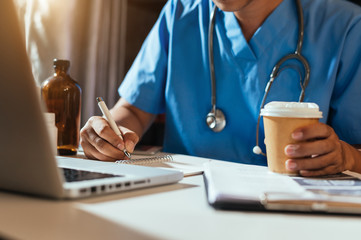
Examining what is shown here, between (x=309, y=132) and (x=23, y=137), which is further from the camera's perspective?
(x=309, y=132)

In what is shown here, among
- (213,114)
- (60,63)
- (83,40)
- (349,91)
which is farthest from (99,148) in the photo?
(83,40)

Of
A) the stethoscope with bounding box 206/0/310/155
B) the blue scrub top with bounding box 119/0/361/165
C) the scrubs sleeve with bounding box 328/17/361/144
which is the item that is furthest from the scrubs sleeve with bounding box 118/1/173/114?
the scrubs sleeve with bounding box 328/17/361/144

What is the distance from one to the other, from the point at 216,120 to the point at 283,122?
45cm

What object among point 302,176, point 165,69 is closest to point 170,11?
point 165,69

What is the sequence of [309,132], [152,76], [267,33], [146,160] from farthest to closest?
[152,76], [267,33], [146,160], [309,132]

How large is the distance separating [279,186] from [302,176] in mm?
154

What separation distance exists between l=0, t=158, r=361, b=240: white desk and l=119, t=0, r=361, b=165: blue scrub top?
25.4 inches

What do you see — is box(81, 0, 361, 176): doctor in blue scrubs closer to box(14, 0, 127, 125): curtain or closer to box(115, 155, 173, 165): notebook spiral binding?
box(115, 155, 173, 165): notebook spiral binding

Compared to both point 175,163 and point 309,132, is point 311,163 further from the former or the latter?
point 175,163

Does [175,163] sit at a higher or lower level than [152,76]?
lower

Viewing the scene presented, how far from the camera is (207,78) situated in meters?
1.16

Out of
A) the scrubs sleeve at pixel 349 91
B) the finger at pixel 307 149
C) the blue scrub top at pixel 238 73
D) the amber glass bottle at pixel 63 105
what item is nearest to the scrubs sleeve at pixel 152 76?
the blue scrub top at pixel 238 73

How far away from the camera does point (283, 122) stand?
652 millimetres

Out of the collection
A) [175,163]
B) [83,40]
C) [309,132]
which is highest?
[83,40]
